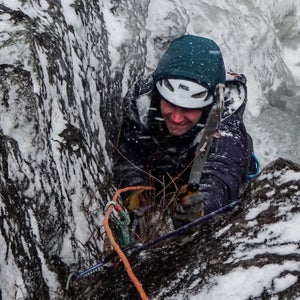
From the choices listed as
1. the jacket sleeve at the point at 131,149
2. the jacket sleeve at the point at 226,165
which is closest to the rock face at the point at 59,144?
the jacket sleeve at the point at 131,149

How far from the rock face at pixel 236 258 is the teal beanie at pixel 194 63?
1240mm

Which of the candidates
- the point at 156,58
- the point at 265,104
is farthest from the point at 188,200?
the point at 265,104

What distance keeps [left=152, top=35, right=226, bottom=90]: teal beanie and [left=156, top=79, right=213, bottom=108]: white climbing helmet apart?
35mm

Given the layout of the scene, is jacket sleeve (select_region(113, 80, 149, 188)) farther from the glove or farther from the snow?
the snow

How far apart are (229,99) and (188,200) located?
1223mm

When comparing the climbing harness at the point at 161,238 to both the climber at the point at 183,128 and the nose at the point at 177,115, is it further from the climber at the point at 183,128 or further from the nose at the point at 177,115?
the nose at the point at 177,115

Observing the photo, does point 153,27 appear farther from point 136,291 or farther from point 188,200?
point 136,291

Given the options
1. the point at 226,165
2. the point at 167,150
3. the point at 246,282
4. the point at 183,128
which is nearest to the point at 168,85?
the point at 183,128

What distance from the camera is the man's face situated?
357cm

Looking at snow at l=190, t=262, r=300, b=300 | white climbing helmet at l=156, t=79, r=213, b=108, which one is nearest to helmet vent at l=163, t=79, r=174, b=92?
white climbing helmet at l=156, t=79, r=213, b=108

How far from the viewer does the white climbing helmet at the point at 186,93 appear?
11.4 ft

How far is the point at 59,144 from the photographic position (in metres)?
2.96

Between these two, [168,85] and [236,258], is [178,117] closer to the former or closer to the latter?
[168,85]

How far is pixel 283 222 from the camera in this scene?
6.94 ft
